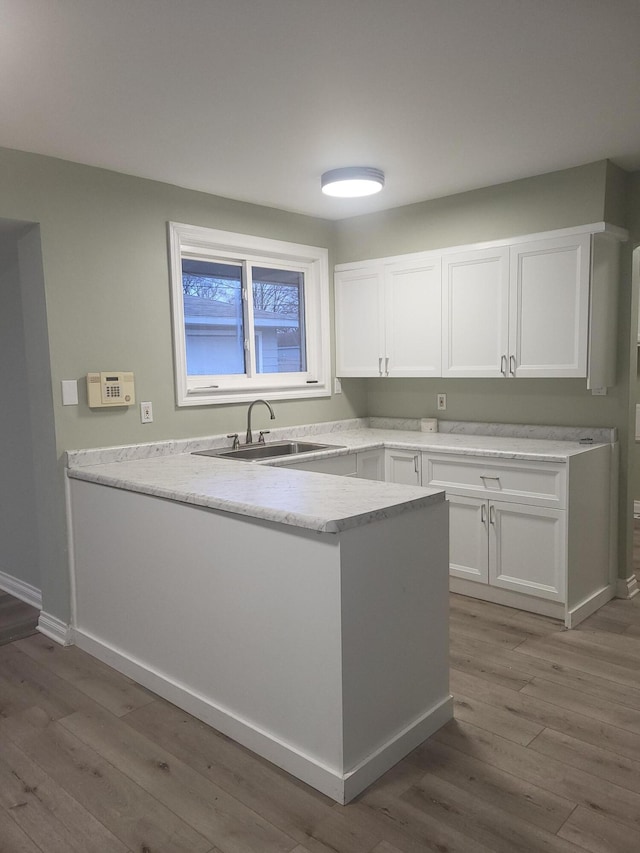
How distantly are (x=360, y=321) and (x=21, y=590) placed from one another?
9.05 feet

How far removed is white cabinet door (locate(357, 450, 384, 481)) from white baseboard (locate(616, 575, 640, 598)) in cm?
150

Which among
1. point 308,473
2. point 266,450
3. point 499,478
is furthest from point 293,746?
point 266,450

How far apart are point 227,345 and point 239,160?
48.0 inches

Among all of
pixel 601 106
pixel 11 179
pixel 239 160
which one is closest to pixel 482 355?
pixel 601 106

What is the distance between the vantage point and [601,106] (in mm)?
2520

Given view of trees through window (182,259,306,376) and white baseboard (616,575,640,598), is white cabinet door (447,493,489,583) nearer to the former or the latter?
white baseboard (616,575,640,598)

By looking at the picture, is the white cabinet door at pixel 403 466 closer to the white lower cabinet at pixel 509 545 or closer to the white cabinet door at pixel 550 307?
the white lower cabinet at pixel 509 545

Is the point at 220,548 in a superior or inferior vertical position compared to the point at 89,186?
inferior

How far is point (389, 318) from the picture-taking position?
4184mm

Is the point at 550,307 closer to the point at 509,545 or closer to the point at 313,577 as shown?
the point at 509,545

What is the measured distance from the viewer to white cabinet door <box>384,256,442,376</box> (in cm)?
396

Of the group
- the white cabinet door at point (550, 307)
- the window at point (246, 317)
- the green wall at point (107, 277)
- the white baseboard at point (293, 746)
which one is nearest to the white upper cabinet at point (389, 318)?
the window at point (246, 317)

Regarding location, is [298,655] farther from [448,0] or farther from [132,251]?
[132,251]

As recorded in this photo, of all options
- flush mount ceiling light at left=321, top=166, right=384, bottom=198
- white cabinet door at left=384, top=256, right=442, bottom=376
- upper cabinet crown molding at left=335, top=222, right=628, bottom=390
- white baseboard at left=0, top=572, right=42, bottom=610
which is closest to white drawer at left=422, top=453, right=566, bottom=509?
upper cabinet crown molding at left=335, top=222, right=628, bottom=390
